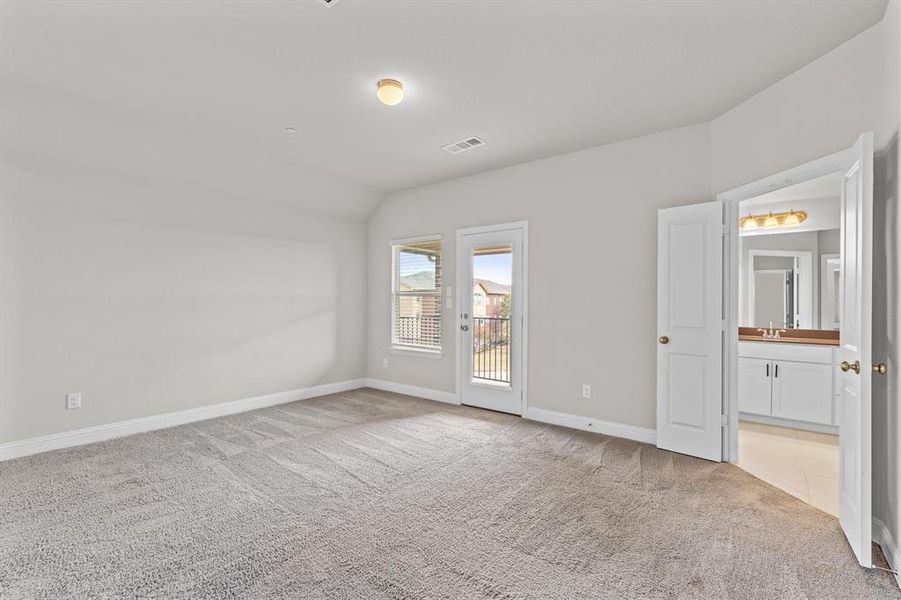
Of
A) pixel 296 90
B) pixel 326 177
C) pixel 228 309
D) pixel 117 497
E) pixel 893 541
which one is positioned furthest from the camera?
pixel 326 177

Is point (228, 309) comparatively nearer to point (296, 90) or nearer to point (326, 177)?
point (326, 177)

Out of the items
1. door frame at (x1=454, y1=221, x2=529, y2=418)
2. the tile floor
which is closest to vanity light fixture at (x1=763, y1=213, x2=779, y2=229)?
the tile floor

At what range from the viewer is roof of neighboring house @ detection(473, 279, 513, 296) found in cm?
489

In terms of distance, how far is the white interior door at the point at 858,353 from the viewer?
2.08 m

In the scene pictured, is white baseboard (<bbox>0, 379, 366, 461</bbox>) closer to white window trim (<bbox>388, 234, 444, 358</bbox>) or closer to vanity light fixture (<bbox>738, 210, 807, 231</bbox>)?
white window trim (<bbox>388, 234, 444, 358</bbox>)

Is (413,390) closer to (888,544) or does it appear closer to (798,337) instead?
(888,544)

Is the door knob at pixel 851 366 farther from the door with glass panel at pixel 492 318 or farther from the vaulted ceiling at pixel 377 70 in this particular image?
the door with glass panel at pixel 492 318

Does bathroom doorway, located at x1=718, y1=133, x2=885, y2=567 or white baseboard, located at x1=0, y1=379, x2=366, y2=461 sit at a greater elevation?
bathroom doorway, located at x1=718, y1=133, x2=885, y2=567

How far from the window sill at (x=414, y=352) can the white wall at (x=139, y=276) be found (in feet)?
3.02

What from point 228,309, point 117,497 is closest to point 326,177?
point 228,309

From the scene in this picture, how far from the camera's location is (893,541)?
2.09 meters

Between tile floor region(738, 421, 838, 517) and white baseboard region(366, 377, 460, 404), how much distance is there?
301 centimetres

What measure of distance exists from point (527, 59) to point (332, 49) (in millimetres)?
1203

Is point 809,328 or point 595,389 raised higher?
point 809,328
